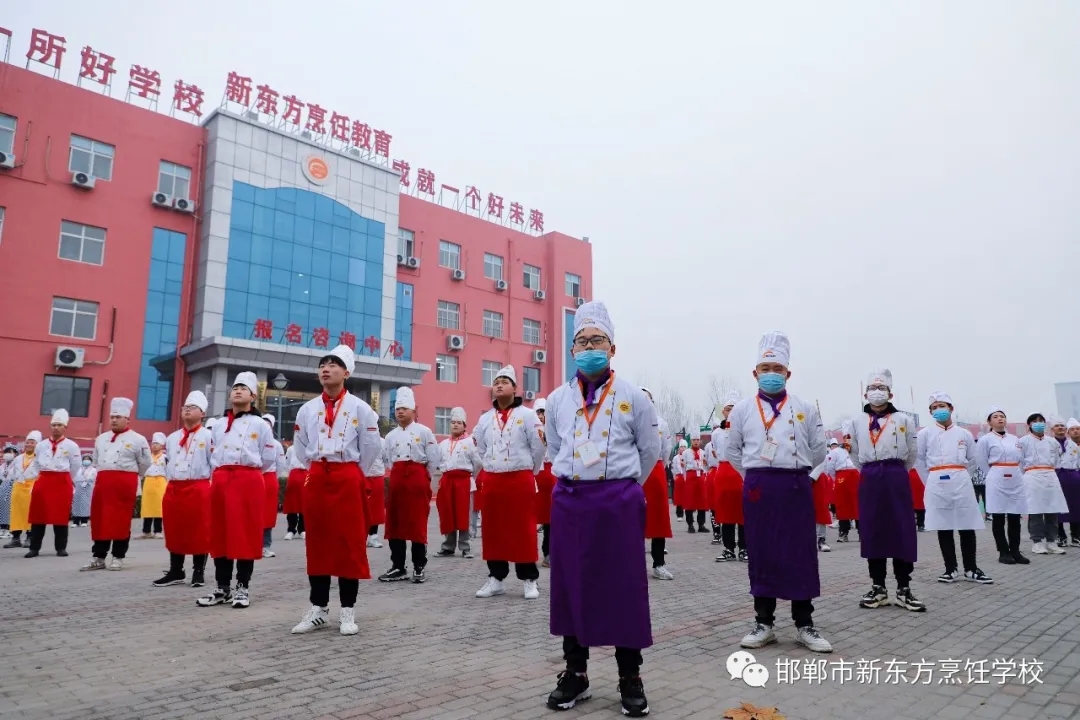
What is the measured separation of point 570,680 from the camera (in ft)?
11.6

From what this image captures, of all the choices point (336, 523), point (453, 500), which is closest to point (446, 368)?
point (453, 500)

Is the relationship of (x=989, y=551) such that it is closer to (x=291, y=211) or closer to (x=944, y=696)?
(x=944, y=696)

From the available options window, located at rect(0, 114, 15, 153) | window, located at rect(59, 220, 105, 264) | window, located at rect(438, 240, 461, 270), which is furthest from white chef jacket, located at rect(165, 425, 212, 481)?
window, located at rect(438, 240, 461, 270)

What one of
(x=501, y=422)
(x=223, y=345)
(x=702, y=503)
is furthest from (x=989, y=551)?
(x=223, y=345)

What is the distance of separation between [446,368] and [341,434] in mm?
27366

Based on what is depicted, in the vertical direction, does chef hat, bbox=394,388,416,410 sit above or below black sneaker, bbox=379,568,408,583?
above

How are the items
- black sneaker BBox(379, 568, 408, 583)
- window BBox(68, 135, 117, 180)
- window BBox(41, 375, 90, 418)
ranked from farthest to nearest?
1. window BBox(68, 135, 117, 180)
2. window BBox(41, 375, 90, 418)
3. black sneaker BBox(379, 568, 408, 583)

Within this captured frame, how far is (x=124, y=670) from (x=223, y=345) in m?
20.6

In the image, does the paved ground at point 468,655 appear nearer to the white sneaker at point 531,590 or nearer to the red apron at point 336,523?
the white sneaker at point 531,590

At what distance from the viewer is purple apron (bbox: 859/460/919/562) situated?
19.5 feet

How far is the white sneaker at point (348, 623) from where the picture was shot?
5082 mm

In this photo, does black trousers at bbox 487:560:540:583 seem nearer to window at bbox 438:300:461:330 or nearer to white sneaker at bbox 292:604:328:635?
white sneaker at bbox 292:604:328:635

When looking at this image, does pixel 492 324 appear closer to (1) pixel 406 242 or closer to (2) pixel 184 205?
(1) pixel 406 242

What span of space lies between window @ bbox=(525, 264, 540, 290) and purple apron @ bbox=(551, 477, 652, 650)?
3301 centimetres
